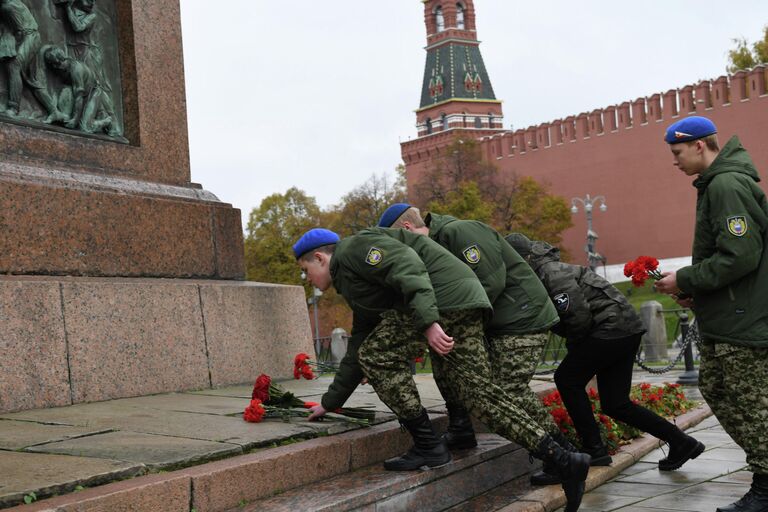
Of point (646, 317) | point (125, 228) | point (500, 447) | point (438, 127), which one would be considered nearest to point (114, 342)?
point (125, 228)

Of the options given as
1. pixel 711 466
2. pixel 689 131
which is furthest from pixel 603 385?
pixel 689 131

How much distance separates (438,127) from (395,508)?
65.2 m

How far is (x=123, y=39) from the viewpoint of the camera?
6578mm

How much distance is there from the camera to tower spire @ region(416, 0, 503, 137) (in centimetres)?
6850

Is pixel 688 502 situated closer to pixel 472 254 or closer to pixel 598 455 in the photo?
pixel 598 455

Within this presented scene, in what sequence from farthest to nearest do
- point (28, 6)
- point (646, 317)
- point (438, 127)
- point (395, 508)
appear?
point (438, 127)
point (646, 317)
point (28, 6)
point (395, 508)

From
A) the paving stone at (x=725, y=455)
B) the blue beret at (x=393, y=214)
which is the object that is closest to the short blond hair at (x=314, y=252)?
the blue beret at (x=393, y=214)

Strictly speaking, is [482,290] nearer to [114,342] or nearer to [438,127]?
[114,342]

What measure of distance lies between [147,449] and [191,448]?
168 mm

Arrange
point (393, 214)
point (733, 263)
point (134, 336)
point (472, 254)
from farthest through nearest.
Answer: point (134, 336) → point (393, 214) → point (472, 254) → point (733, 263)

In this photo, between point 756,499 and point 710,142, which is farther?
point 710,142

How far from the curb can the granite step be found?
139 millimetres

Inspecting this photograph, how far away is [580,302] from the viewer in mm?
5160

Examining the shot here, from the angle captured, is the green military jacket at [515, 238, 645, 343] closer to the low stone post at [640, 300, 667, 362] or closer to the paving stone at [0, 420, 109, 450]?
the paving stone at [0, 420, 109, 450]
